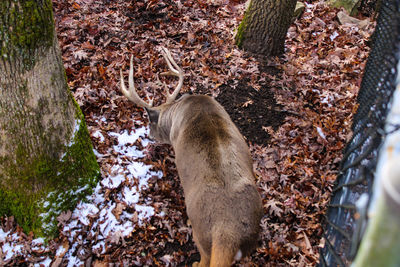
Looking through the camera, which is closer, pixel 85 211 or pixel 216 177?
pixel 216 177

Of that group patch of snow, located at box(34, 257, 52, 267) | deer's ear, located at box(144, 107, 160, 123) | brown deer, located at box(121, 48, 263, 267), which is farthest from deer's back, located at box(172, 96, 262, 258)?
patch of snow, located at box(34, 257, 52, 267)

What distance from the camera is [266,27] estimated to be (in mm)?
7434

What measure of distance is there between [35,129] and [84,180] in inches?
50.2

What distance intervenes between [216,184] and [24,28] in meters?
3.00

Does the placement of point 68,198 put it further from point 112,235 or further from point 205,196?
point 205,196

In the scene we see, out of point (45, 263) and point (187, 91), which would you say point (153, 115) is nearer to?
point (187, 91)

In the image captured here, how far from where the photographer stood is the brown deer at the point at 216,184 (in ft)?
11.7

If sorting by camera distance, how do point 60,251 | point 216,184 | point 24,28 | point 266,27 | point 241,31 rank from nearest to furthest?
1. point 24,28
2. point 216,184
3. point 60,251
4. point 266,27
5. point 241,31

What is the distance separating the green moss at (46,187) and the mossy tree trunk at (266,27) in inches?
188

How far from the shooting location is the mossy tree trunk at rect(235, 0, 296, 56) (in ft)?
23.6

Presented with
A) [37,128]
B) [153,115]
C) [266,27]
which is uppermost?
[266,27]

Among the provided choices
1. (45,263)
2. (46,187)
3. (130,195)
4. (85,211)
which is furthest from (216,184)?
(45,263)

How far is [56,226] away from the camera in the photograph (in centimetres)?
477

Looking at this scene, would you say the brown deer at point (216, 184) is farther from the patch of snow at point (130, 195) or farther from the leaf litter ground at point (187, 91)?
the patch of snow at point (130, 195)
